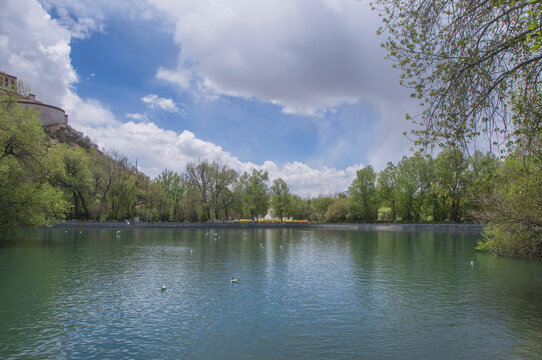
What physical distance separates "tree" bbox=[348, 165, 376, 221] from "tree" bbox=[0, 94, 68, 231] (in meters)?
83.6

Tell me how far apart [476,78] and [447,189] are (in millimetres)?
3744

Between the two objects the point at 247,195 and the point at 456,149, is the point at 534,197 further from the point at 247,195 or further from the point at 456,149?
the point at 247,195

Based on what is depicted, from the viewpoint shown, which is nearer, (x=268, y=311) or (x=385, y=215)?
(x=268, y=311)

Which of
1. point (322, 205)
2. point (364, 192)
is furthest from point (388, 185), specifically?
point (322, 205)

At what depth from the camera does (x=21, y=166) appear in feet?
123

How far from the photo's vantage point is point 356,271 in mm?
27609

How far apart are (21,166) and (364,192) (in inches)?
3451

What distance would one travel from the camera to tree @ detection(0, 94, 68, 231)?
3500cm

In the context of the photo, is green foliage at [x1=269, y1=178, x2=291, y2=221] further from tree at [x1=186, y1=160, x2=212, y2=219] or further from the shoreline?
tree at [x1=186, y1=160, x2=212, y2=219]

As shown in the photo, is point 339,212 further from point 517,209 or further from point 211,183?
point 517,209

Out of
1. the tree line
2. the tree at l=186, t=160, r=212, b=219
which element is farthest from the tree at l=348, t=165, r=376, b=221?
the tree at l=186, t=160, r=212, b=219

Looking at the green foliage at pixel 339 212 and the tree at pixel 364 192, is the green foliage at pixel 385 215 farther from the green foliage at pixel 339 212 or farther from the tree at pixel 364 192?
the green foliage at pixel 339 212

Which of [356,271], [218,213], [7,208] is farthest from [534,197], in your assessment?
[218,213]

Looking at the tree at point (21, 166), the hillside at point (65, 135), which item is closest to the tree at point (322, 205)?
the hillside at point (65, 135)
